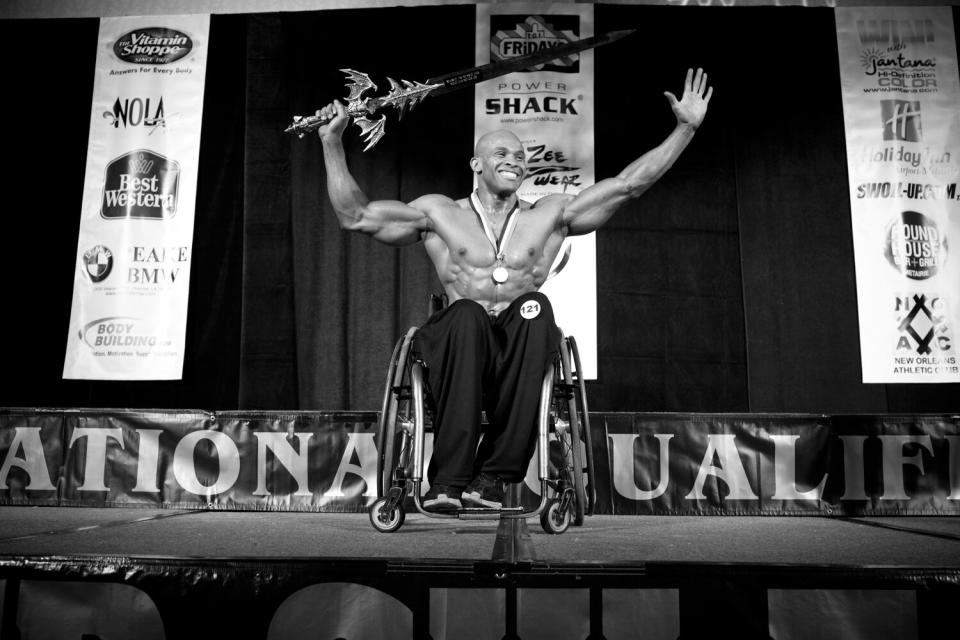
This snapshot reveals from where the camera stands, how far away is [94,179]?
4.21 m

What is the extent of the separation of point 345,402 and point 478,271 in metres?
1.58

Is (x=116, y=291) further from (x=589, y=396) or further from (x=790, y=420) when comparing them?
(x=790, y=420)

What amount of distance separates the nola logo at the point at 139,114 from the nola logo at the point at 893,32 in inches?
152

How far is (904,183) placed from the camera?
159 inches

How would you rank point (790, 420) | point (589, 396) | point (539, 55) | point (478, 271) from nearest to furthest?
point (478, 271), point (539, 55), point (790, 420), point (589, 396)

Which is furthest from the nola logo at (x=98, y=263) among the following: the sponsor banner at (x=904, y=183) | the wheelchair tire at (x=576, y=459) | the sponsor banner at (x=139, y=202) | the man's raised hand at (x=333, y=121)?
the sponsor banner at (x=904, y=183)

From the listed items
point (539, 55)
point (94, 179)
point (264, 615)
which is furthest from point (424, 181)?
point (264, 615)

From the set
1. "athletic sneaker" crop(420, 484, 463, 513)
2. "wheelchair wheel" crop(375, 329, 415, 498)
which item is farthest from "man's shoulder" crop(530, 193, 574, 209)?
"athletic sneaker" crop(420, 484, 463, 513)

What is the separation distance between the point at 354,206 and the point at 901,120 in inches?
123

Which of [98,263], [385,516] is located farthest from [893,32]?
[98,263]

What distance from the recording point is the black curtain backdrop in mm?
3994

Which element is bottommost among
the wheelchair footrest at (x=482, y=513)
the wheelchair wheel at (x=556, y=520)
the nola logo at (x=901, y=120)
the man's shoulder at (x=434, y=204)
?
the wheelchair wheel at (x=556, y=520)

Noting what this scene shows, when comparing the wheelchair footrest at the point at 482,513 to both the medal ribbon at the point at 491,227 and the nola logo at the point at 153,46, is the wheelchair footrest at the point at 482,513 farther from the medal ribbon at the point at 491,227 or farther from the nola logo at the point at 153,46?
the nola logo at the point at 153,46

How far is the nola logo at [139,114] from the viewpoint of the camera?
13.9ft
